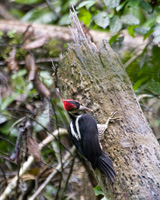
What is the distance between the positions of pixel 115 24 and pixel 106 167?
4.94ft

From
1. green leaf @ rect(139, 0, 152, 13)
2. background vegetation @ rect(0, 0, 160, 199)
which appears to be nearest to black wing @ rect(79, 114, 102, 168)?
background vegetation @ rect(0, 0, 160, 199)

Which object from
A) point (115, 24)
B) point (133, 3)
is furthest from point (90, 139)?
point (133, 3)

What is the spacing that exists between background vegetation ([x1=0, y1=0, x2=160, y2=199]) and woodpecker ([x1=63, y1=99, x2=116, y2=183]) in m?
0.57

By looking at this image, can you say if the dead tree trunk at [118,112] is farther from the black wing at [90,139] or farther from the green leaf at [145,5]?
the green leaf at [145,5]

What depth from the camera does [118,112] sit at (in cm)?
292

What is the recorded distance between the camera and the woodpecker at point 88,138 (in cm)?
273

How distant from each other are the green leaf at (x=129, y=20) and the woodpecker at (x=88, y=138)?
3.48ft

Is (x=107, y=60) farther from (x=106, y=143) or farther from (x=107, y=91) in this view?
(x=106, y=143)

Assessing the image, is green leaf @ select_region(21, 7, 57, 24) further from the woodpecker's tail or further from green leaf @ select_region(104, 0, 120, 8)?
the woodpecker's tail

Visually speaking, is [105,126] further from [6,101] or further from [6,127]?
[6,127]

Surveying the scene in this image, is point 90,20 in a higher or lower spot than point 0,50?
lower

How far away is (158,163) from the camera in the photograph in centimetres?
270

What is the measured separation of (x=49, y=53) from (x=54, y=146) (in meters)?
2.01

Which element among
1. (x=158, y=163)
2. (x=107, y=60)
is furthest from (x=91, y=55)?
(x=158, y=163)
